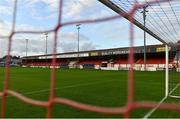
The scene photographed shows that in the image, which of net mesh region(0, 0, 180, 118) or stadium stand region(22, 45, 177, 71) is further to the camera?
stadium stand region(22, 45, 177, 71)

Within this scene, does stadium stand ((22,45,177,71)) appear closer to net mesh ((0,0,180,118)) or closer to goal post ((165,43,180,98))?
goal post ((165,43,180,98))

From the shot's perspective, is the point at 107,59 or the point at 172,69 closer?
the point at 172,69

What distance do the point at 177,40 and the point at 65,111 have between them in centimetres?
714

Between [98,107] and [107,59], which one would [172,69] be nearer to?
[98,107]

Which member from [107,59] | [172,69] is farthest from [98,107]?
[107,59]

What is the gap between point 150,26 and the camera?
10.5 metres

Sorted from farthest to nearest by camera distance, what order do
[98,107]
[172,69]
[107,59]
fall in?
[107,59] → [172,69] → [98,107]

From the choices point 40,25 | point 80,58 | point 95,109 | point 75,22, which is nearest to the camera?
point 95,109

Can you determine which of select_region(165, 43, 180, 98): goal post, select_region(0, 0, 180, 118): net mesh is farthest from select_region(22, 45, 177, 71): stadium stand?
select_region(0, 0, 180, 118): net mesh

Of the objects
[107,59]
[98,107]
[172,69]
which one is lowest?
[98,107]

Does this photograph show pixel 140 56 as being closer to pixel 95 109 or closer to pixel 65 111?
pixel 65 111

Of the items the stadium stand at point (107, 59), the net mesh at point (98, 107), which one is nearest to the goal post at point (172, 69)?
the net mesh at point (98, 107)

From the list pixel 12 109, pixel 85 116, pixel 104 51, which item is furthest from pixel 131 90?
pixel 104 51

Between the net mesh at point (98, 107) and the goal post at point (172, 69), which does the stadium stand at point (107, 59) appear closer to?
the goal post at point (172, 69)
